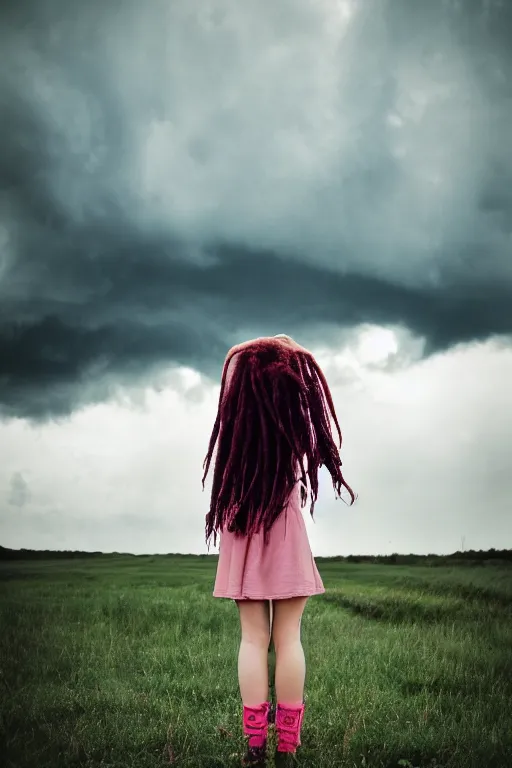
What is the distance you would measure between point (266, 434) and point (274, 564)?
2.99ft

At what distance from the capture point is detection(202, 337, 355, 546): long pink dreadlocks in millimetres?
4664

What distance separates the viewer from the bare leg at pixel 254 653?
4359 mm

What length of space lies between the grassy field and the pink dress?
1.29 meters

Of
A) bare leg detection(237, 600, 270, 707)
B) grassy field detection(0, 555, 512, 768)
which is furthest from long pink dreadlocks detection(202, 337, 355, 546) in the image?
grassy field detection(0, 555, 512, 768)

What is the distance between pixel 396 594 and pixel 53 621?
6967 mm

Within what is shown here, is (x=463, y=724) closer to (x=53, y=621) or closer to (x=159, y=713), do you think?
(x=159, y=713)

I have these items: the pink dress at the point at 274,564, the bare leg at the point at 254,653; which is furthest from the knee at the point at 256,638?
the pink dress at the point at 274,564

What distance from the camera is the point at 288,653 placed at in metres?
4.38

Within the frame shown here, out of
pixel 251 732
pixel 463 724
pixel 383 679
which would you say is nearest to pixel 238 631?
pixel 383 679

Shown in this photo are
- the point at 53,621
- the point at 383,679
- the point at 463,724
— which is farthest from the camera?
the point at 53,621

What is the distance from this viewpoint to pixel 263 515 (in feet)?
15.1

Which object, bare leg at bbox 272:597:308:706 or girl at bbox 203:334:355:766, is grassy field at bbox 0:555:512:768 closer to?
bare leg at bbox 272:597:308:706

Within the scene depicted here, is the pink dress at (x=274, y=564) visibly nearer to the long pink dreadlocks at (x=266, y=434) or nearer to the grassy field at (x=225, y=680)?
the long pink dreadlocks at (x=266, y=434)

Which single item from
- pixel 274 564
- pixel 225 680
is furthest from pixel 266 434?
pixel 225 680
